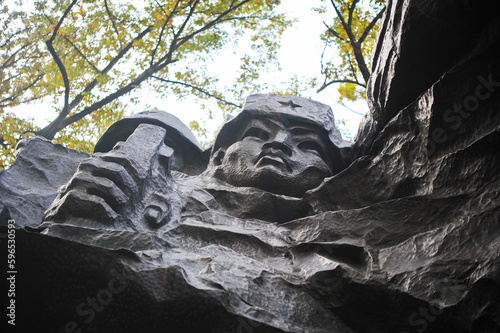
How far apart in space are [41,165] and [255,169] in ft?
6.08

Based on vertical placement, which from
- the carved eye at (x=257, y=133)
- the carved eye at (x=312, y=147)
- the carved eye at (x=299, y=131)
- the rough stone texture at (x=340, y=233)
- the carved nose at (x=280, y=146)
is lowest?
the rough stone texture at (x=340, y=233)

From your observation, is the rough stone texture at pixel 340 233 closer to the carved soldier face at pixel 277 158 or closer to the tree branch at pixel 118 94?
the carved soldier face at pixel 277 158

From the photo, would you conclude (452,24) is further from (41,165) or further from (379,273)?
(41,165)

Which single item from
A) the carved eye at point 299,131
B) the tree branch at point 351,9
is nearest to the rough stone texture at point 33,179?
the carved eye at point 299,131

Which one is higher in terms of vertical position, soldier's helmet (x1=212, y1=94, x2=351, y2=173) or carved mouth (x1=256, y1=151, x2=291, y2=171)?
soldier's helmet (x1=212, y1=94, x2=351, y2=173)

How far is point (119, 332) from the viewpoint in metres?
2.85

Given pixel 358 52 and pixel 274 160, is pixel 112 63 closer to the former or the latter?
pixel 358 52

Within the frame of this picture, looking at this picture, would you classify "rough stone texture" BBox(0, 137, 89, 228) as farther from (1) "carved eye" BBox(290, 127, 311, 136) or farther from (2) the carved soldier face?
(1) "carved eye" BBox(290, 127, 311, 136)

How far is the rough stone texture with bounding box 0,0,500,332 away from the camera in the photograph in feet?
9.38

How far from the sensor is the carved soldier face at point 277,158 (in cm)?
477

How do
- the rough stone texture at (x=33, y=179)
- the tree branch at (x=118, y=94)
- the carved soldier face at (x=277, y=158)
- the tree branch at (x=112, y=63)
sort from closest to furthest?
1. the rough stone texture at (x=33, y=179)
2. the carved soldier face at (x=277, y=158)
3. the tree branch at (x=118, y=94)
4. the tree branch at (x=112, y=63)

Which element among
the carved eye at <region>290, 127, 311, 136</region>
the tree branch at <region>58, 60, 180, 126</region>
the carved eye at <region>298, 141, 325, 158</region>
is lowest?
the carved eye at <region>298, 141, 325, 158</region>

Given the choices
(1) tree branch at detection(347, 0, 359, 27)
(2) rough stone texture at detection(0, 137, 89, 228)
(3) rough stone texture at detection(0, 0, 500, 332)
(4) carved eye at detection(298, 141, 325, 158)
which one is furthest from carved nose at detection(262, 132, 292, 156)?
(1) tree branch at detection(347, 0, 359, 27)

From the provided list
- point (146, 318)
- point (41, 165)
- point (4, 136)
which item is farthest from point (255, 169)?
point (4, 136)
